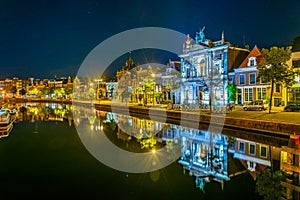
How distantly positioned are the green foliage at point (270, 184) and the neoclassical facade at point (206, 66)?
31.1m

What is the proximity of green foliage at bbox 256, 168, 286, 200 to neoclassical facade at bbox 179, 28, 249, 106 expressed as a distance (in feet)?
102

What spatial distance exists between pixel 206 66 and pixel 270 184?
137ft

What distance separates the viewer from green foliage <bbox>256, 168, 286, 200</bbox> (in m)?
11.0

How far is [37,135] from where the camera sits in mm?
28031

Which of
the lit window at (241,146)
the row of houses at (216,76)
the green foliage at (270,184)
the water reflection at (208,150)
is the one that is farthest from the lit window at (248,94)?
the green foliage at (270,184)

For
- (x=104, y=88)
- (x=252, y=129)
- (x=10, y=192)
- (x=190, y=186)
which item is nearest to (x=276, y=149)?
(x=252, y=129)

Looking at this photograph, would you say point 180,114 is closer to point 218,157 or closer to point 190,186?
point 218,157

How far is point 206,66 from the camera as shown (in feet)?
172

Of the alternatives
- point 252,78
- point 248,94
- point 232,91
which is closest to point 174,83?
point 232,91

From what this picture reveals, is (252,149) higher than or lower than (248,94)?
lower

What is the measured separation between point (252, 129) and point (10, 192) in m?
18.7

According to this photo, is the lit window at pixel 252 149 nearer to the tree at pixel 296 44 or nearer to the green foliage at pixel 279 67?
the green foliage at pixel 279 67

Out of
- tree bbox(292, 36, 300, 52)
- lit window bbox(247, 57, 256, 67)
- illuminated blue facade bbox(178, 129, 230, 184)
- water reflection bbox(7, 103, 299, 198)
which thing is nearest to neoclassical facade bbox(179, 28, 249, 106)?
lit window bbox(247, 57, 256, 67)

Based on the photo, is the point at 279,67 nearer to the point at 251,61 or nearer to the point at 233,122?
the point at 233,122
